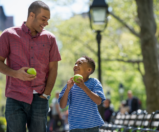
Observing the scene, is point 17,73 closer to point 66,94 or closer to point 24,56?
point 24,56

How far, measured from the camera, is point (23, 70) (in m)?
3.29

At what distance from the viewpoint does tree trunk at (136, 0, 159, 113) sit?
10.7 metres

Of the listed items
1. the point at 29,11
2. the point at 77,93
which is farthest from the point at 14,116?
the point at 29,11

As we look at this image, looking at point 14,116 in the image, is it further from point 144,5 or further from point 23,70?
point 144,5

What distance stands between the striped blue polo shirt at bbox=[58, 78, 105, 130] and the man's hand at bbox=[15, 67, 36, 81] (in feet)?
3.00

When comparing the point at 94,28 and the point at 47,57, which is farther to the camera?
the point at 94,28

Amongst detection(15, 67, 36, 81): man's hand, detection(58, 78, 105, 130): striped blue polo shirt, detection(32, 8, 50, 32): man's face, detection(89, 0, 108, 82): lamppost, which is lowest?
detection(58, 78, 105, 130): striped blue polo shirt

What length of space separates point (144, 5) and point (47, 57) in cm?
849

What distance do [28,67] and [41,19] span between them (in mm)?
633

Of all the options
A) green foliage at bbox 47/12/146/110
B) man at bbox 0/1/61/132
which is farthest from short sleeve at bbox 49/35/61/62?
green foliage at bbox 47/12/146/110

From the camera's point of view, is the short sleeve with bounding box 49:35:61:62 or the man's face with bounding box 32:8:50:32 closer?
the man's face with bounding box 32:8:50:32

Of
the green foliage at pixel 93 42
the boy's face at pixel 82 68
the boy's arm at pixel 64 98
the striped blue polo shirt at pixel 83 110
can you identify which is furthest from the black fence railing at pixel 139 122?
the green foliage at pixel 93 42

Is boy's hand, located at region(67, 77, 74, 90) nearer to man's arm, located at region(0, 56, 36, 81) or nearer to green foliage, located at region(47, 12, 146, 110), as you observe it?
man's arm, located at region(0, 56, 36, 81)

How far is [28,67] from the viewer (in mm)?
3359
